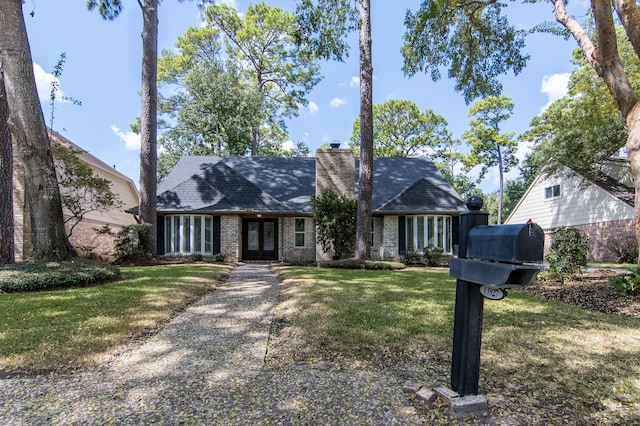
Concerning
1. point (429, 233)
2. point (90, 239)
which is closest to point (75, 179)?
point (90, 239)

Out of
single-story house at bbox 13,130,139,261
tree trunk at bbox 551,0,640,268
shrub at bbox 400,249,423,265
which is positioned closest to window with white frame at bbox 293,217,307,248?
shrub at bbox 400,249,423,265

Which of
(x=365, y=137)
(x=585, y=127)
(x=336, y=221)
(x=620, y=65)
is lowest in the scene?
(x=336, y=221)

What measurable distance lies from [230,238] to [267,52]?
21.0 meters

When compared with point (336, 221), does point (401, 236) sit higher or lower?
lower

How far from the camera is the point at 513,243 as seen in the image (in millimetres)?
1948

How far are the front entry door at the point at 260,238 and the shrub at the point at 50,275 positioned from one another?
8.37 metres

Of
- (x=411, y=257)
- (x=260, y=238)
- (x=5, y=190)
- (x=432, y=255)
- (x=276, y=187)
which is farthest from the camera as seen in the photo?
(x=276, y=187)

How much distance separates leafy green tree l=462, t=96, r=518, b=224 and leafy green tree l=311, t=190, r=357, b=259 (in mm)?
25322

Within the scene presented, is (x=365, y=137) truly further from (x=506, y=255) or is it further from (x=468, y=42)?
(x=506, y=255)

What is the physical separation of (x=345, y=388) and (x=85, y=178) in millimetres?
12832

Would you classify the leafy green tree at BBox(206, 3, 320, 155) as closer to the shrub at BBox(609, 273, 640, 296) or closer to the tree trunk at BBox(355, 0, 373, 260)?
the tree trunk at BBox(355, 0, 373, 260)

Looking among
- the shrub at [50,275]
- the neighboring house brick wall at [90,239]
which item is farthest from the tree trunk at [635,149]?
the neighboring house brick wall at [90,239]

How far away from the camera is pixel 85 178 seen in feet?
39.8

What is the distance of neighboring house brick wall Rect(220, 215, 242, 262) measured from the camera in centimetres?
1518
